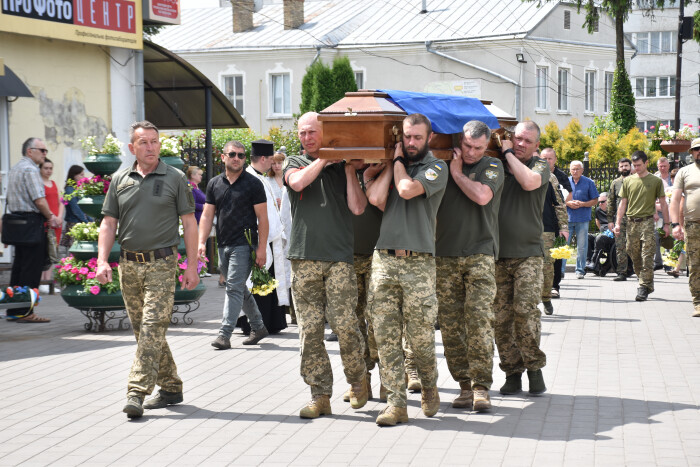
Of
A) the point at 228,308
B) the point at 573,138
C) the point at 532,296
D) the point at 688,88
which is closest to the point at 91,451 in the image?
the point at 532,296

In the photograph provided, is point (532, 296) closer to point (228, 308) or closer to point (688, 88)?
point (228, 308)

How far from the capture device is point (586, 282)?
18406mm

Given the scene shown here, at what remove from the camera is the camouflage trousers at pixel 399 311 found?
691cm

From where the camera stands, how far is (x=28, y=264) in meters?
13.0

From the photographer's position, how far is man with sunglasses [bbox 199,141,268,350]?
1038 cm

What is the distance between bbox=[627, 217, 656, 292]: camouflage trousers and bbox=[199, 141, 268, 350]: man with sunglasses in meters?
6.80

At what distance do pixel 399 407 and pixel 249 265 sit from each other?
3.88 metres

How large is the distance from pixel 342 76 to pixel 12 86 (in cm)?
2733

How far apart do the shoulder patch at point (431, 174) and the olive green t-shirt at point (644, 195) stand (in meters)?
9.11

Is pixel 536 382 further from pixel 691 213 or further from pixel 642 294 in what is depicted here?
pixel 642 294

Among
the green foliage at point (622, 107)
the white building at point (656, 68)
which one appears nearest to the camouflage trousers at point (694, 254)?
the green foliage at point (622, 107)

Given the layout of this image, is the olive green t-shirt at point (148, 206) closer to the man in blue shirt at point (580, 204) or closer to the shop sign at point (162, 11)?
the man in blue shirt at point (580, 204)

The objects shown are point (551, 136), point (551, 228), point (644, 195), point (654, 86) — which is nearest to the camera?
point (551, 228)

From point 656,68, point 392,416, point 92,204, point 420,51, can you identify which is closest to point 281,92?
point 420,51
